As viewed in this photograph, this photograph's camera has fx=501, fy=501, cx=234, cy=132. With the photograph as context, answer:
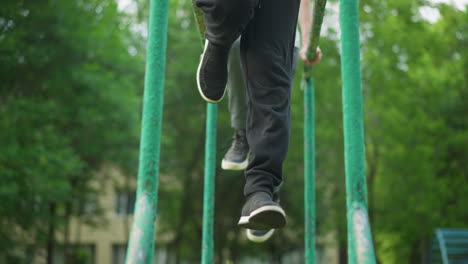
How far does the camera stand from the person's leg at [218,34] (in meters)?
1.33

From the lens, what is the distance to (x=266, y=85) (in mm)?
1459

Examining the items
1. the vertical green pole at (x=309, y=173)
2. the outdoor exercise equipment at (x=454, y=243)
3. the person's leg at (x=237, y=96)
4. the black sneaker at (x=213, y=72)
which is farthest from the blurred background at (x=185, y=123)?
the black sneaker at (x=213, y=72)

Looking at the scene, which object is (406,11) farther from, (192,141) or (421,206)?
(192,141)

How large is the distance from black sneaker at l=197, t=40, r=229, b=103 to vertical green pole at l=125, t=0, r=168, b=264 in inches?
6.6

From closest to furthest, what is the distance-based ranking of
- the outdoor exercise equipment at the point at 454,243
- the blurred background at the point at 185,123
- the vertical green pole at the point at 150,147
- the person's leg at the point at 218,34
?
the person's leg at the point at 218,34 < the vertical green pole at the point at 150,147 < the outdoor exercise equipment at the point at 454,243 < the blurred background at the point at 185,123

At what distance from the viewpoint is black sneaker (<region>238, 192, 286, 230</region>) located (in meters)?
1.37

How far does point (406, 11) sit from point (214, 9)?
14.3 meters

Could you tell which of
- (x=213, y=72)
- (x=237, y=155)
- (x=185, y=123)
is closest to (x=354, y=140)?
(x=213, y=72)

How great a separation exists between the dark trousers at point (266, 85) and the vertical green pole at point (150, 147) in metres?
0.29

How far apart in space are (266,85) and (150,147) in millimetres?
415

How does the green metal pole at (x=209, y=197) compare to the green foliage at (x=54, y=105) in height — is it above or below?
below

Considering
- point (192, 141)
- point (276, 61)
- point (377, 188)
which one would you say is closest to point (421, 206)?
point (377, 188)

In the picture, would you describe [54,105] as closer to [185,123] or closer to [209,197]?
[185,123]

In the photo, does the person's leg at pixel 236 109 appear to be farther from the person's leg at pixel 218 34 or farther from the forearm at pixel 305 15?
the person's leg at pixel 218 34
